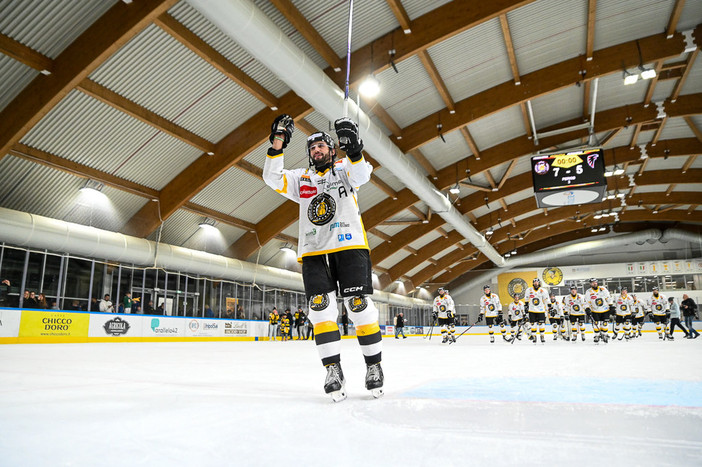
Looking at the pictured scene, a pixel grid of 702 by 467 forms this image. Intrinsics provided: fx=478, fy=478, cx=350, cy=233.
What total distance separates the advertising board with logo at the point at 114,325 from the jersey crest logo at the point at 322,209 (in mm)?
15068

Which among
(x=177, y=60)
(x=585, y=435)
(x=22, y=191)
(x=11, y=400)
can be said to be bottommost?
(x=585, y=435)

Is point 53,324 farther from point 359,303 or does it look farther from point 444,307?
point 359,303

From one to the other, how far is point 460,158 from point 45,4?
17064mm

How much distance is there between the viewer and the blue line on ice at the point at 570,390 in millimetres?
2689

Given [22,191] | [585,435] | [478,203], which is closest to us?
[585,435]

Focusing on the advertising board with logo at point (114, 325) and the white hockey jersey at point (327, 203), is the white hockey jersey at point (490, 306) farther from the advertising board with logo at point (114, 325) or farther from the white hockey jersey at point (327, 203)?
the white hockey jersey at point (327, 203)

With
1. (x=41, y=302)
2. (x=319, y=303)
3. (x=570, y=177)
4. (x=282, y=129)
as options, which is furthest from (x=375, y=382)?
(x=41, y=302)

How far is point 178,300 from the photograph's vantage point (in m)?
22.5

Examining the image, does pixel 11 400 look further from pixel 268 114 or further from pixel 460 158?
pixel 460 158

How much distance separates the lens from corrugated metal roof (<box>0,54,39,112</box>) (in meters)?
11.4

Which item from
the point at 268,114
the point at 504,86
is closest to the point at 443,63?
the point at 504,86

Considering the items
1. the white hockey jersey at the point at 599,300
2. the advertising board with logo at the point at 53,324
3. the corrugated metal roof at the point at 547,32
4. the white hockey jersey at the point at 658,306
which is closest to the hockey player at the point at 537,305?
the white hockey jersey at the point at 599,300

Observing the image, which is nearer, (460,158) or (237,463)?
(237,463)

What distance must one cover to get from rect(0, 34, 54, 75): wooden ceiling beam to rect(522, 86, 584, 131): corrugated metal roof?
16.7 metres
